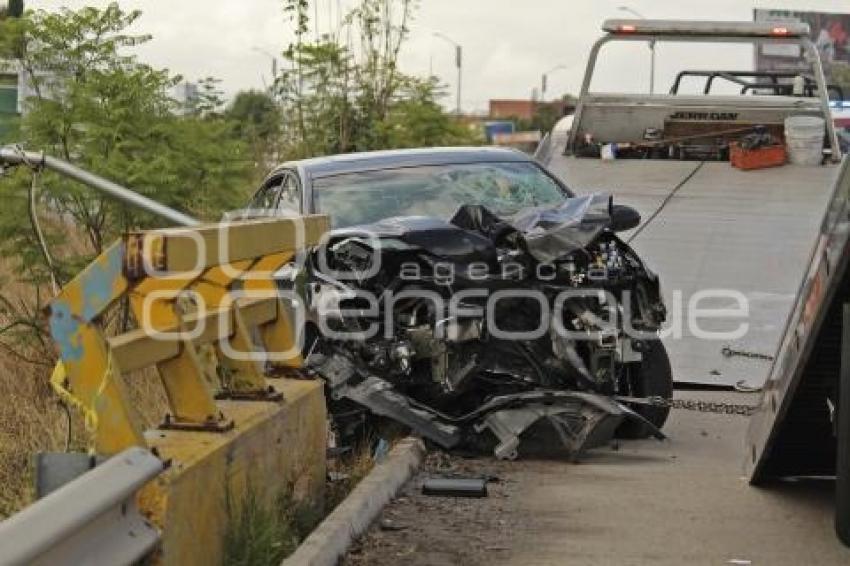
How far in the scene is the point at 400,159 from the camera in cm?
959

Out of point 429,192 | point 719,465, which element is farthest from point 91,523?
point 429,192

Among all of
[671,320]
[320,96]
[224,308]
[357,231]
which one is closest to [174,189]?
[357,231]

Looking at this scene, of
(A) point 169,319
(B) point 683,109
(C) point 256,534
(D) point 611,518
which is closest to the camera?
(A) point 169,319

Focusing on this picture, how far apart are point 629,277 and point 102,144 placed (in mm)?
4854

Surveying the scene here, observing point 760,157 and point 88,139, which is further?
point 760,157

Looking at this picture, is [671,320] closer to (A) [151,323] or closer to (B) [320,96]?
(A) [151,323]

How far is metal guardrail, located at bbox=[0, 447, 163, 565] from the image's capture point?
3.50m

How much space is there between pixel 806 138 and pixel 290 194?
5999 millimetres

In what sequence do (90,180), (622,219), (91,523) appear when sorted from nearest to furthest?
(91,523) < (90,180) < (622,219)

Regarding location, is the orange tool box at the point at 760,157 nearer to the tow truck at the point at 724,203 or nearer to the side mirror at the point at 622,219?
the tow truck at the point at 724,203

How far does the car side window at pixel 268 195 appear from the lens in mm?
9961

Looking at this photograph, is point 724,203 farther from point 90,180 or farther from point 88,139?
point 90,180

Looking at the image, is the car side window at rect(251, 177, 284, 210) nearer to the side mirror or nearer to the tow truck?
the side mirror

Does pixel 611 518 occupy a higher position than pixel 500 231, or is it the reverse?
pixel 500 231
